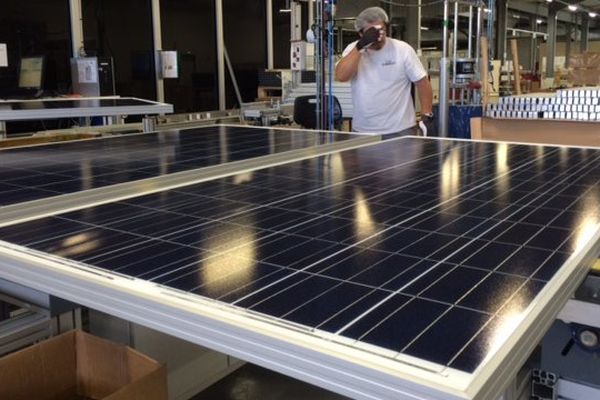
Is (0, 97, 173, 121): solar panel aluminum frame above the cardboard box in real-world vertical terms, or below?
above

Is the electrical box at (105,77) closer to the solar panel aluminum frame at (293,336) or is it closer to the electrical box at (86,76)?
the electrical box at (86,76)

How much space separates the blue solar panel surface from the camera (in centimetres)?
176

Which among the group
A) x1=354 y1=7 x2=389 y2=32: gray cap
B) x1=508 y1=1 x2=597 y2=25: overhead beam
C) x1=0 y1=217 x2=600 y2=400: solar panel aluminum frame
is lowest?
x1=0 y1=217 x2=600 y2=400: solar panel aluminum frame

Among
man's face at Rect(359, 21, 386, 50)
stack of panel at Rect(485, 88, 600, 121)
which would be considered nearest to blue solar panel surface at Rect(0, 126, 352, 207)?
man's face at Rect(359, 21, 386, 50)

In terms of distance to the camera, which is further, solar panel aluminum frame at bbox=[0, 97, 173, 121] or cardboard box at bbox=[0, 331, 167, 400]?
solar panel aluminum frame at bbox=[0, 97, 173, 121]

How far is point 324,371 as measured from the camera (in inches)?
29.7

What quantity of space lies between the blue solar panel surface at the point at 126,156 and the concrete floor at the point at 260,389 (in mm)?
1079

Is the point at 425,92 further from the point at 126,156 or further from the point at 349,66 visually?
the point at 126,156

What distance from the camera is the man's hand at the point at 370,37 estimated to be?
→ 146 inches

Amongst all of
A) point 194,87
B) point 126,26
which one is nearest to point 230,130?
point 126,26

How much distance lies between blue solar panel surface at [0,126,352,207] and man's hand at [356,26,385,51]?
0.88 m

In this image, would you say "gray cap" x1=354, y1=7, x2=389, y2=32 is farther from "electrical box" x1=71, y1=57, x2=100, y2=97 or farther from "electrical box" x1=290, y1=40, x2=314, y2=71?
"electrical box" x1=71, y1=57, x2=100, y2=97

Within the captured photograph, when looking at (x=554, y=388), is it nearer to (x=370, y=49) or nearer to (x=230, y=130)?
(x=230, y=130)

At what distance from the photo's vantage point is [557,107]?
15.2ft
